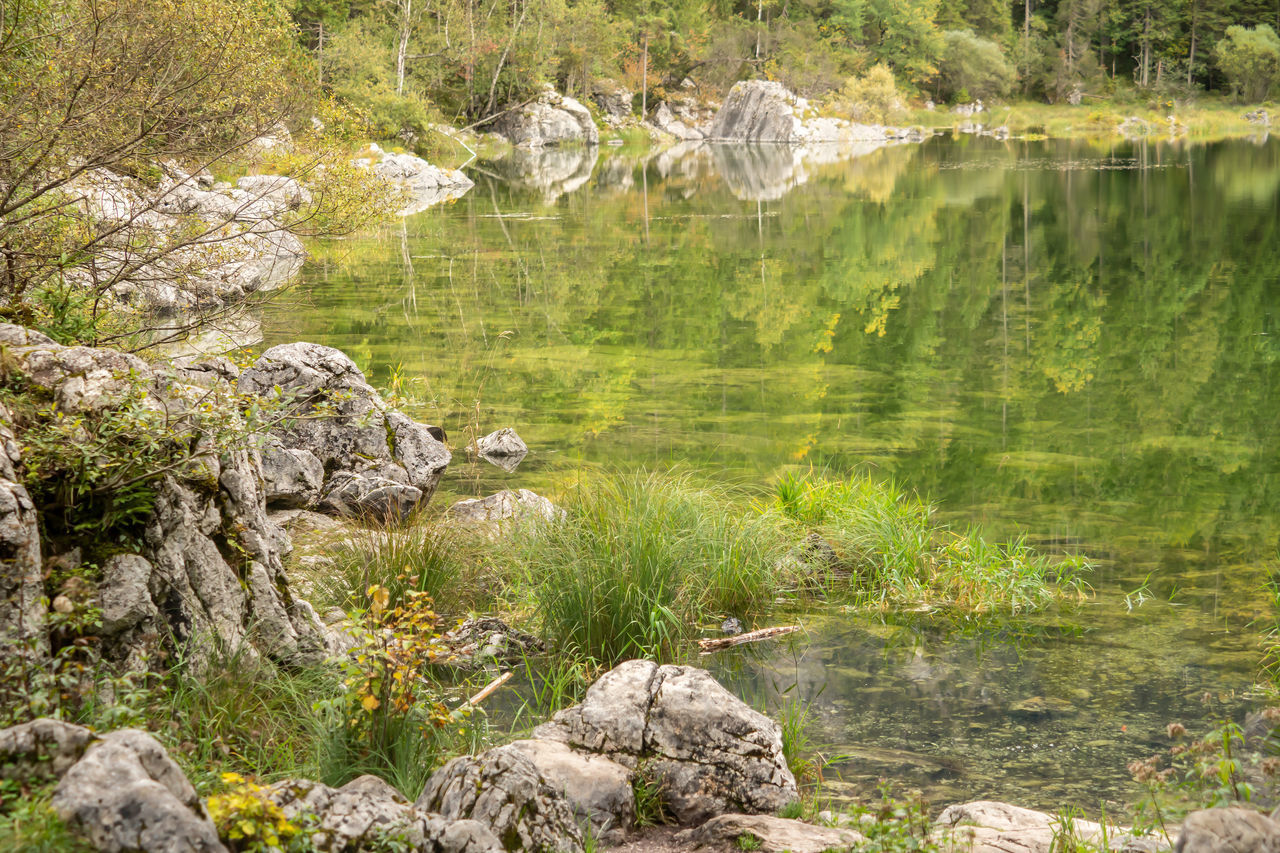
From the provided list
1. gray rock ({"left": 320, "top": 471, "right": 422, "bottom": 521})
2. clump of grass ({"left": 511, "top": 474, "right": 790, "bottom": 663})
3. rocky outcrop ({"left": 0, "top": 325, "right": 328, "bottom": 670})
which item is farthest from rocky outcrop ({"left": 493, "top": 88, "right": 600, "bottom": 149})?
rocky outcrop ({"left": 0, "top": 325, "right": 328, "bottom": 670})

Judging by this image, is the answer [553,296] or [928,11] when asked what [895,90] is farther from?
[553,296]

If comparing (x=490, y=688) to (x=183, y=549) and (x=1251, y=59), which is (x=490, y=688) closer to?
(x=183, y=549)

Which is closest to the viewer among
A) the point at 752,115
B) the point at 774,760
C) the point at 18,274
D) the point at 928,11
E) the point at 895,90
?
the point at 774,760

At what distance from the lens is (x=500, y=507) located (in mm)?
7891

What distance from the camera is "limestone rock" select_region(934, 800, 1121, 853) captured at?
3992 millimetres

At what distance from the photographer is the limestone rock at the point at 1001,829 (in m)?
3.99

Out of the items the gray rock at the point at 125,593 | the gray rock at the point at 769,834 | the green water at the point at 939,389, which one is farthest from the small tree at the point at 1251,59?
the gray rock at the point at 125,593

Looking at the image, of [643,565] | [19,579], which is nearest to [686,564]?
[643,565]

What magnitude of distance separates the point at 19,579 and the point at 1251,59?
83.2 metres

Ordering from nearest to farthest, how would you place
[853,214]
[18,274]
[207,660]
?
[207,660] < [18,274] < [853,214]

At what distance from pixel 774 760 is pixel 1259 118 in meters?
78.6

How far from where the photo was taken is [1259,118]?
69688 millimetres

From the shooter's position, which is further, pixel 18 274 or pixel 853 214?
pixel 853 214

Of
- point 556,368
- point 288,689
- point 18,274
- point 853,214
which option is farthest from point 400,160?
point 288,689
